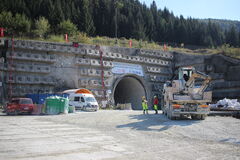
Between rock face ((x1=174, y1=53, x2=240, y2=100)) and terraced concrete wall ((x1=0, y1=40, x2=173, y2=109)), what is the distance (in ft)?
21.0

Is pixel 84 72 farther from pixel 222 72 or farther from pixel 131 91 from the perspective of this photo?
pixel 222 72

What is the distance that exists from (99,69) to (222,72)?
46.2 ft

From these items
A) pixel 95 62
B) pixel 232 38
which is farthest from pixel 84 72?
pixel 232 38

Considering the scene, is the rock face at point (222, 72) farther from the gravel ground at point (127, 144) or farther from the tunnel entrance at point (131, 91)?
the gravel ground at point (127, 144)

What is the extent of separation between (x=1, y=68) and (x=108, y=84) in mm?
11539

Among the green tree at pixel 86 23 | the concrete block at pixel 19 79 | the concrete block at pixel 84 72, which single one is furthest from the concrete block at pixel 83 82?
the green tree at pixel 86 23

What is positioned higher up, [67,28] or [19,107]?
[67,28]

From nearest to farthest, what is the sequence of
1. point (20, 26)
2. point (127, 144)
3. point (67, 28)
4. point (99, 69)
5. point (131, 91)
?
point (127, 144), point (99, 69), point (131, 91), point (20, 26), point (67, 28)

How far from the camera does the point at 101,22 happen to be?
60750 millimetres

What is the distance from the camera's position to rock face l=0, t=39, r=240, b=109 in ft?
87.9

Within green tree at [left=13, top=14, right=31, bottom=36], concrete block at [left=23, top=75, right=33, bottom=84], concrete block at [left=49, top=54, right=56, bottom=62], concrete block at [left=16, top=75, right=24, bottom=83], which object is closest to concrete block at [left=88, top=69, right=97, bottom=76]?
concrete block at [left=49, top=54, right=56, bottom=62]

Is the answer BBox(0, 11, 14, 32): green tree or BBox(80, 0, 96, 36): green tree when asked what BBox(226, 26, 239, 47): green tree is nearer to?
BBox(80, 0, 96, 36): green tree

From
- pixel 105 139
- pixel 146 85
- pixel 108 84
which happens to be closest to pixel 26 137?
pixel 105 139

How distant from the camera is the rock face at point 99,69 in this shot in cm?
2680
